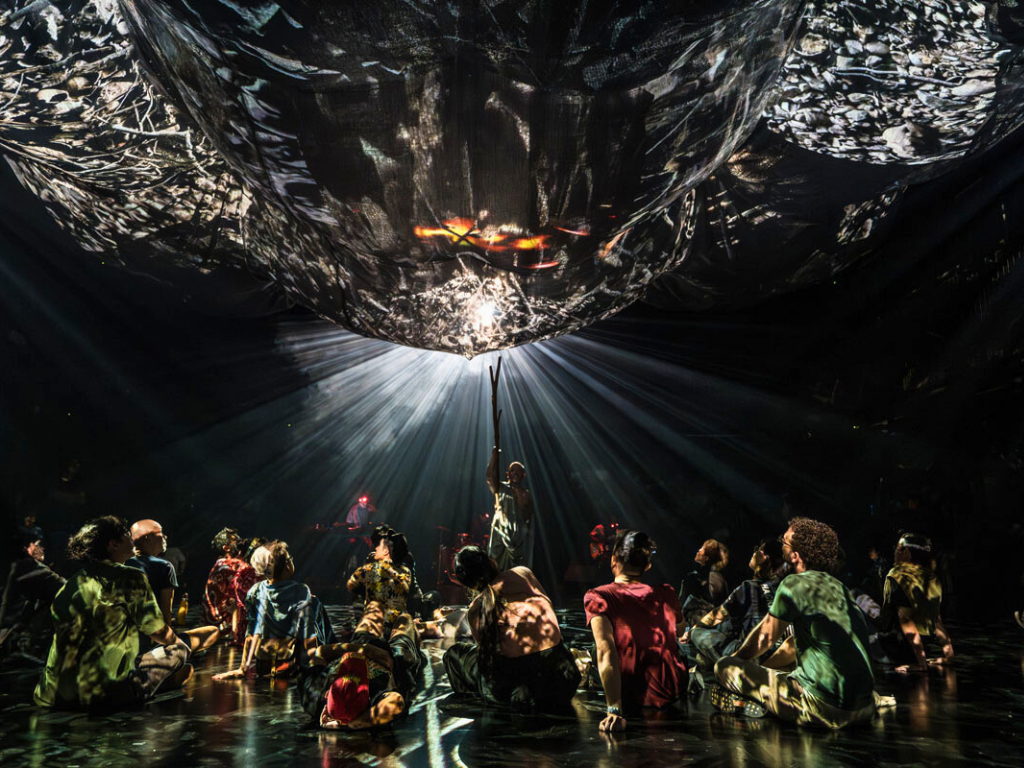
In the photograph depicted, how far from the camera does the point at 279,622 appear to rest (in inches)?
187

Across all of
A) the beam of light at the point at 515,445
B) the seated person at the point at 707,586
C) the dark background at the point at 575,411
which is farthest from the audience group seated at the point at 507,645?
the beam of light at the point at 515,445

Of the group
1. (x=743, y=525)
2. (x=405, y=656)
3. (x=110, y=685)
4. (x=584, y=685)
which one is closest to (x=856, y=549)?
(x=743, y=525)

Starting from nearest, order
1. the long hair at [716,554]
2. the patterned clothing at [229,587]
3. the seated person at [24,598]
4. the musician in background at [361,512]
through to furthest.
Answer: the seated person at [24,598], the long hair at [716,554], the patterned clothing at [229,587], the musician in background at [361,512]

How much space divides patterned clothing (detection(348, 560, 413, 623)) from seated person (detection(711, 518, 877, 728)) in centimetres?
265

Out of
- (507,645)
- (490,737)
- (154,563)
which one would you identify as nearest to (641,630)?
(507,645)

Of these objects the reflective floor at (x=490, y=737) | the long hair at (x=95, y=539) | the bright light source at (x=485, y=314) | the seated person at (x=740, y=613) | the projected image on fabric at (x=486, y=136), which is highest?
the projected image on fabric at (x=486, y=136)

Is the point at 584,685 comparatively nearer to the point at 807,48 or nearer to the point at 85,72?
the point at 807,48

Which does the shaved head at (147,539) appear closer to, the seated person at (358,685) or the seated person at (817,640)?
the seated person at (358,685)

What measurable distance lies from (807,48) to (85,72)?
3018mm

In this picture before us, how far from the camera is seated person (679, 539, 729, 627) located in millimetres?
5547

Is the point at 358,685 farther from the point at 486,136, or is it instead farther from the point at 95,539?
the point at 486,136

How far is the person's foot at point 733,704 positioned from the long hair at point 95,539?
3.28m

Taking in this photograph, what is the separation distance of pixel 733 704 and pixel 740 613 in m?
1.14

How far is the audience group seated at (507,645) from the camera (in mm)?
3248
